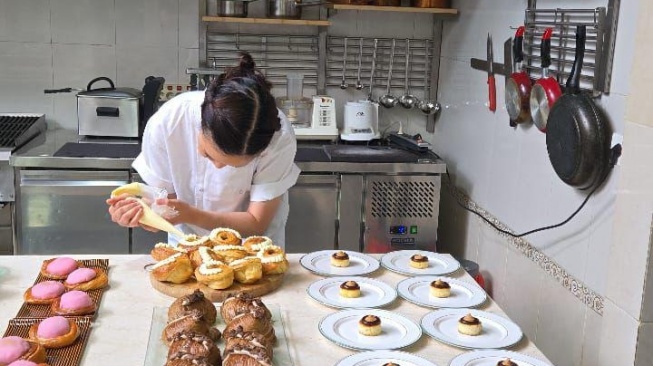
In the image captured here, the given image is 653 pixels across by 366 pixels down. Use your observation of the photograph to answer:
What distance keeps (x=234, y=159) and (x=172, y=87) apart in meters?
1.86

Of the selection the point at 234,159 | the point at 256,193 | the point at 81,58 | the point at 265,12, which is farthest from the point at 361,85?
the point at 234,159

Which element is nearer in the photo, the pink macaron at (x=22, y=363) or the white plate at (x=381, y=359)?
the pink macaron at (x=22, y=363)

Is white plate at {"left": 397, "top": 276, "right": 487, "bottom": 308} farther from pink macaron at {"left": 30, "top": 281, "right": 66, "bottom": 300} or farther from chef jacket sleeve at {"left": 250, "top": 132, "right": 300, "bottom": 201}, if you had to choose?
pink macaron at {"left": 30, "top": 281, "right": 66, "bottom": 300}

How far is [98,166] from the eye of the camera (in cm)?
289

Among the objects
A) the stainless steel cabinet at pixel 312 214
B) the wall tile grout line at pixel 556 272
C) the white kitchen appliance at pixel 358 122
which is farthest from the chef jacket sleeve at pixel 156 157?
the white kitchen appliance at pixel 358 122

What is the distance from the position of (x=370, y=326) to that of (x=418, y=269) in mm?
401

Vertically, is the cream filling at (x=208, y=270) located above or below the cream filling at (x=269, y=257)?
below

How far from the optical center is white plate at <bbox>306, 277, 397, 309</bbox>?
1519 mm

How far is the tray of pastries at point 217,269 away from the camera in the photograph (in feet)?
5.06

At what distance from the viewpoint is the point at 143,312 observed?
1466mm

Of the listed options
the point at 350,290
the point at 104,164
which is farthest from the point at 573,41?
the point at 104,164

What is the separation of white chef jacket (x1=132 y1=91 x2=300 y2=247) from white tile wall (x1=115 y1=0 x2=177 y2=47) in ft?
5.16

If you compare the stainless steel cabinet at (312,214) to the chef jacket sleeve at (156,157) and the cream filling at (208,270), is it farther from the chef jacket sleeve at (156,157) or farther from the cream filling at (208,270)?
the cream filling at (208,270)

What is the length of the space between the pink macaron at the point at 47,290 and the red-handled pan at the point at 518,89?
5.37 ft
